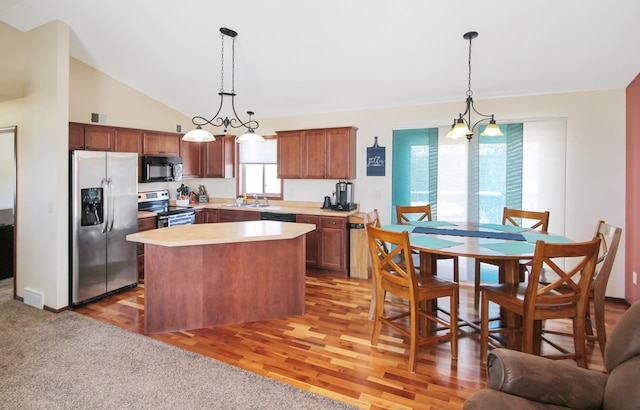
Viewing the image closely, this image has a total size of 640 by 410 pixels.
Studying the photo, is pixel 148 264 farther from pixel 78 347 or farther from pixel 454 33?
pixel 454 33

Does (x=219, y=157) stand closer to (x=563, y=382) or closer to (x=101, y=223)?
(x=101, y=223)

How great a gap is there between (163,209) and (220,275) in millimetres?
2892

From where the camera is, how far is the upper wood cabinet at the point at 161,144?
4.98 m

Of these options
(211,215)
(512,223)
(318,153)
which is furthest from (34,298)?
(512,223)

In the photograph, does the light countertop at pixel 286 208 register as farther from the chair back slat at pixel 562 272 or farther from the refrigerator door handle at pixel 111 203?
the chair back slat at pixel 562 272

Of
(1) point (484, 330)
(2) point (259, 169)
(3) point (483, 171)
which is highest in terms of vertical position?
(2) point (259, 169)

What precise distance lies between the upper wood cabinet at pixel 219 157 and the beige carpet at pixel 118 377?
3.27 meters

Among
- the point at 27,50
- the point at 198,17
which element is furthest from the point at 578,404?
the point at 27,50

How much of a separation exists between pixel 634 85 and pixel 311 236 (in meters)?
4.05

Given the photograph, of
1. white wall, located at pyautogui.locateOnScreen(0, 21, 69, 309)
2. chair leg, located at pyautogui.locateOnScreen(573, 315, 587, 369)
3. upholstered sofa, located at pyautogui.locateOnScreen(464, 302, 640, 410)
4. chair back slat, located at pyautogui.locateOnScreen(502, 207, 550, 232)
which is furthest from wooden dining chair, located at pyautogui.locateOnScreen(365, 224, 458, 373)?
white wall, located at pyautogui.locateOnScreen(0, 21, 69, 309)

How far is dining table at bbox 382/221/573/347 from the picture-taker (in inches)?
98.2

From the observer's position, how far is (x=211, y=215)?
5637mm

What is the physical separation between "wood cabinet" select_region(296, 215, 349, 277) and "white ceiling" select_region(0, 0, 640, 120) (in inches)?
68.6

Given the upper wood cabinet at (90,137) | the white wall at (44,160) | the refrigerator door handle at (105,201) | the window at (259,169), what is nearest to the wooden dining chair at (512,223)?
the window at (259,169)
